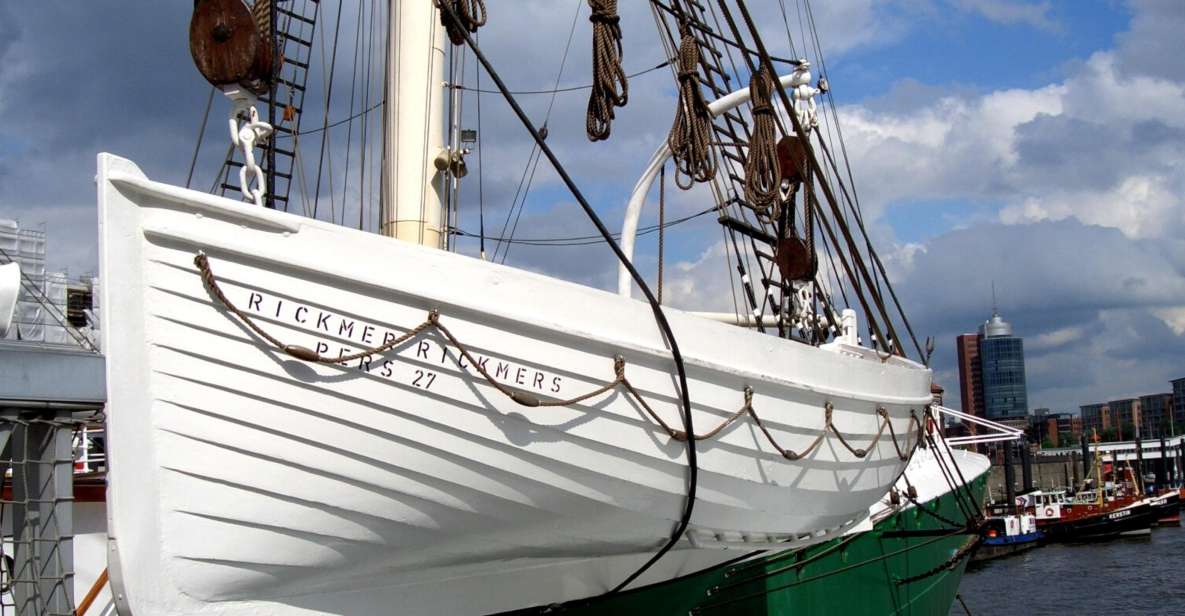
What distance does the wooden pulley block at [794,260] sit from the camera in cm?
1084

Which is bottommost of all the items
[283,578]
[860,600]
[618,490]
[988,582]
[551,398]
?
[988,582]

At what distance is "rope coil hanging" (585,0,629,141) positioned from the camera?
770cm

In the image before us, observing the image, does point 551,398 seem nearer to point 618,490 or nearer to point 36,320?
point 618,490

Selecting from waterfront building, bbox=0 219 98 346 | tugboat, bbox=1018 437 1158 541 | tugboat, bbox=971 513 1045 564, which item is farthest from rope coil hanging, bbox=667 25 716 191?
tugboat, bbox=1018 437 1158 541

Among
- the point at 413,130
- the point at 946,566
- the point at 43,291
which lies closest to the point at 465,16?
the point at 413,130

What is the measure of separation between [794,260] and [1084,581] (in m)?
28.4

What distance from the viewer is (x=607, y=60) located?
303 inches

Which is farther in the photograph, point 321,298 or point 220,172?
point 220,172

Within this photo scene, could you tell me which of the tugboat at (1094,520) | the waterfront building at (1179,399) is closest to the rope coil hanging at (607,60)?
the tugboat at (1094,520)

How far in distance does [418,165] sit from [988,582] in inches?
1315

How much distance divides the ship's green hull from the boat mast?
3.24 meters

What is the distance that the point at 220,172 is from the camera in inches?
330

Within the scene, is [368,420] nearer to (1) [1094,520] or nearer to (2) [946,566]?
(2) [946,566]

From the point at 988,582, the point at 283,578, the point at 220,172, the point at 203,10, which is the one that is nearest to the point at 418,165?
the point at 220,172
